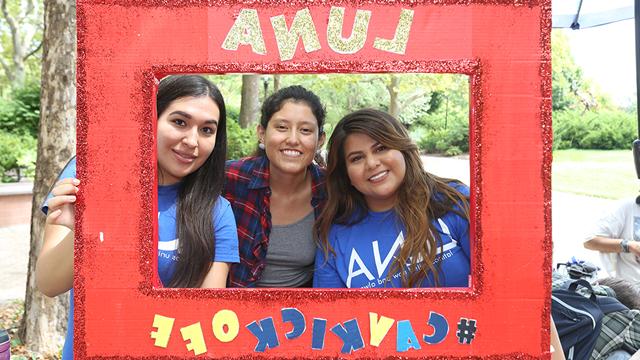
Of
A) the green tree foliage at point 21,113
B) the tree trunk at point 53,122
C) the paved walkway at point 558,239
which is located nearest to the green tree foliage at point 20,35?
the green tree foliage at point 21,113

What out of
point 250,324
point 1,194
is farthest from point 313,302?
point 1,194

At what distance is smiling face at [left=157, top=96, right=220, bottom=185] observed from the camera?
4.49 feet

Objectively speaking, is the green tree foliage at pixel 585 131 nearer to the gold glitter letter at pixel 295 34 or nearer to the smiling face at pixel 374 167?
the smiling face at pixel 374 167

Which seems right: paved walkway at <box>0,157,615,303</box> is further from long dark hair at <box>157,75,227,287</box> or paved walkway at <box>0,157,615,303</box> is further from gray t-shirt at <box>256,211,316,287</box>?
long dark hair at <box>157,75,227,287</box>

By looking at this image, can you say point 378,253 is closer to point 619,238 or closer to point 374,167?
point 374,167

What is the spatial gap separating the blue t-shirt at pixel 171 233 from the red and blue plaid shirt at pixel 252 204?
0.28 metres

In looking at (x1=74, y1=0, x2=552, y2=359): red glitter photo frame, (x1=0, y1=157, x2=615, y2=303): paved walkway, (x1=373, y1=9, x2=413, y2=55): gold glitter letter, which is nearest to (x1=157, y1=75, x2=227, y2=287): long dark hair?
(x1=74, y1=0, x2=552, y2=359): red glitter photo frame

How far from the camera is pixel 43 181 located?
353 cm

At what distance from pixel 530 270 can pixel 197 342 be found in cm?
72

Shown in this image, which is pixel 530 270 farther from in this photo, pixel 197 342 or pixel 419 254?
pixel 197 342

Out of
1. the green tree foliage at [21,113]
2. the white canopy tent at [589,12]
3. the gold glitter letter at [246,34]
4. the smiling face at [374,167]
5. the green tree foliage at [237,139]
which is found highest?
the green tree foliage at [21,113]

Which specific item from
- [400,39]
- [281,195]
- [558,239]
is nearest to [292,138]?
[281,195]

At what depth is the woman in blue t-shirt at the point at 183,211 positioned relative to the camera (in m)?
1.34

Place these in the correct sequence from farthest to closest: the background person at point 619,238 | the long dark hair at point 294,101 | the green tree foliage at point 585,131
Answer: the background person at point 619,238 → the green tree foliage at point 585,131 → the long dark hair at point 294,101
